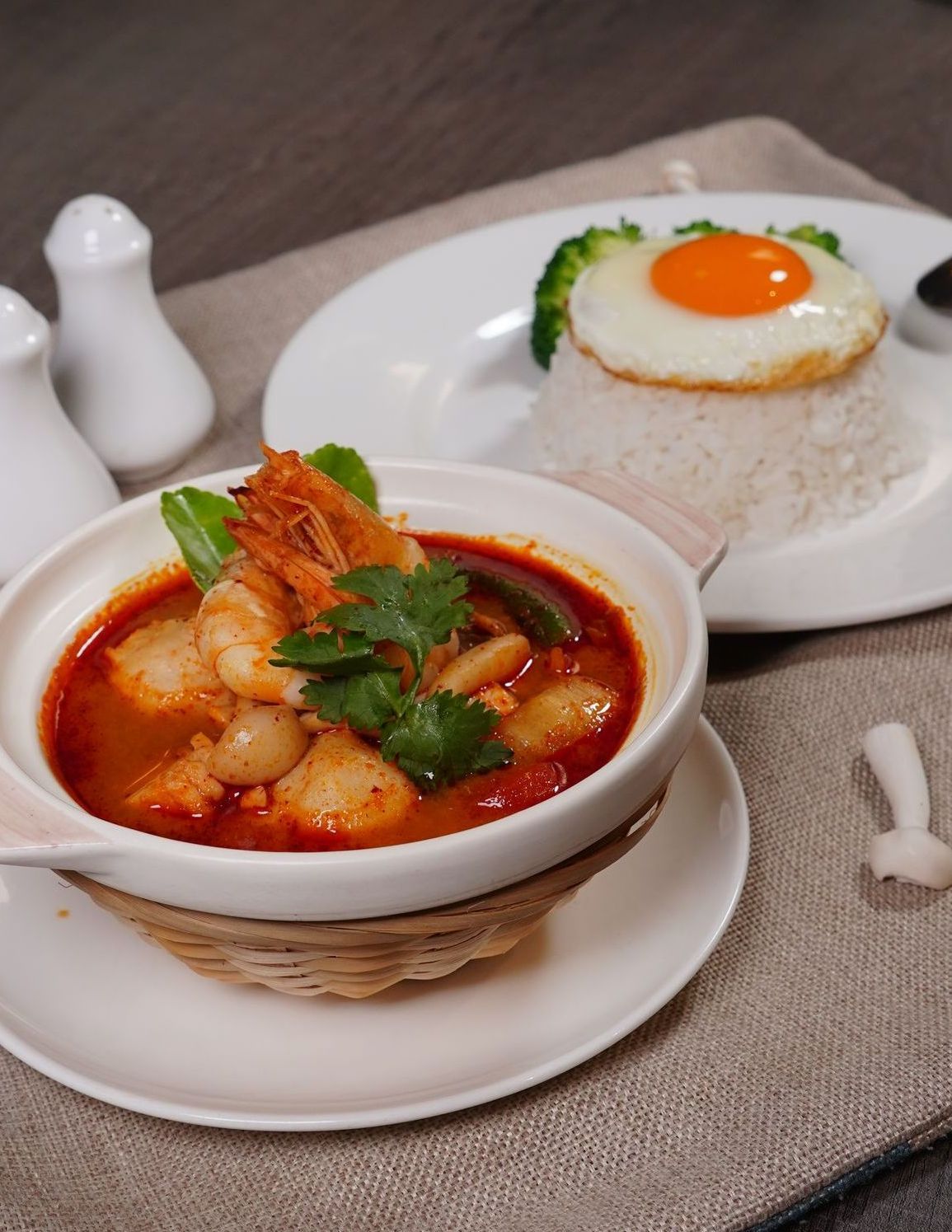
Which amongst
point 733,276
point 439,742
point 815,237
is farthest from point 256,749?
point 815,237

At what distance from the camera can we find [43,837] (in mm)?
1345

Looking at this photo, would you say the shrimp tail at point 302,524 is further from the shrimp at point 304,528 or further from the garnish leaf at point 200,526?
the garnish leaf at point 200,526

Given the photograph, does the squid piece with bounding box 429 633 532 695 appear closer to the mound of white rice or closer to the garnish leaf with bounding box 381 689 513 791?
the garnish leaf with bounding box 381 689 513 791

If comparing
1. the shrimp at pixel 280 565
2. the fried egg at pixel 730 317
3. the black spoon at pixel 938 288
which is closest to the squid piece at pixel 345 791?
the shrimp at pixel 280 565

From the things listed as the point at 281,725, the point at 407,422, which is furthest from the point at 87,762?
the point at 407,422

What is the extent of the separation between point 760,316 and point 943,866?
1413mm

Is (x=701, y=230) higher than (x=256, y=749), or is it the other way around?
(x=256, y=749)

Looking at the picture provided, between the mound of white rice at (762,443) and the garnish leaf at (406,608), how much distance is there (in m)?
1.27

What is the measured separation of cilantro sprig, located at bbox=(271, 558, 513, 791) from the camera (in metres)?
1.57

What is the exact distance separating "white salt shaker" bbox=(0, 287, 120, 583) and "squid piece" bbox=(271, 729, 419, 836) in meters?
1.19

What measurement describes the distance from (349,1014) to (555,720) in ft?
1.45

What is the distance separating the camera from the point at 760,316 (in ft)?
9.41

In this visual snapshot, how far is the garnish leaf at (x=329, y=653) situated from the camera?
159 centimetres

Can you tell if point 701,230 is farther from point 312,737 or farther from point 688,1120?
point 688,1120
